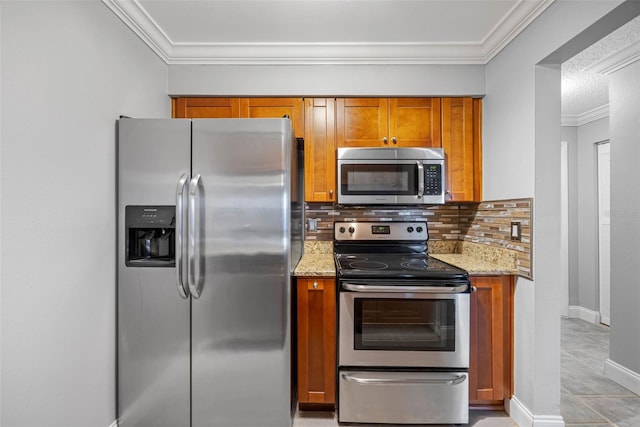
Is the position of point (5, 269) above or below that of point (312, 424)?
above

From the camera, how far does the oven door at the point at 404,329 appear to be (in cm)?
185

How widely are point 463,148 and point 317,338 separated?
5.71ft

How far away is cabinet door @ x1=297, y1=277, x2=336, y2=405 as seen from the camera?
1947 millimetres

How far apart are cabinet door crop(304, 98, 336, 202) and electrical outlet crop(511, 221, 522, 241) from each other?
1.20 m

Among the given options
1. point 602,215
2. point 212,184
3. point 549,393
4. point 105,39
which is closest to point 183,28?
point 105,39

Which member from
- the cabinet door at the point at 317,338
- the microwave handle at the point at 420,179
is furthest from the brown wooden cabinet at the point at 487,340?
the cabinet door at the point at 317,338

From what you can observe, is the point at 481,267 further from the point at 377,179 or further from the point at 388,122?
the point at 388,122

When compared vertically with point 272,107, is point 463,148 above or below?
below

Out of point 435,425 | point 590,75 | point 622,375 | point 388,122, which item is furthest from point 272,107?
point 622,375

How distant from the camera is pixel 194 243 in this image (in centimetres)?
167

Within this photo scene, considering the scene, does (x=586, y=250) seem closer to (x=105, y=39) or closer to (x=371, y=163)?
(x=371, y=163)

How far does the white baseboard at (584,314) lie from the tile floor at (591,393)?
630mm

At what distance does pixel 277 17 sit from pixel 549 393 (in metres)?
2.70

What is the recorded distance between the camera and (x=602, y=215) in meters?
3.67
